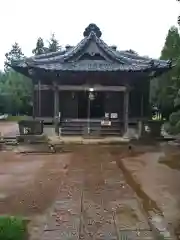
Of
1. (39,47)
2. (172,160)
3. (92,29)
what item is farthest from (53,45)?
(172,160)

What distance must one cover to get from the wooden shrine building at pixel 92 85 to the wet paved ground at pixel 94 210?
9.13 metres

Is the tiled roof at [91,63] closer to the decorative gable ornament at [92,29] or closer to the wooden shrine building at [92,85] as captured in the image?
the wooden shrine building at [92,85]

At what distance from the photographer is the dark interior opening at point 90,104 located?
2072 cm

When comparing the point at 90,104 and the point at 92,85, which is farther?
the point at 90,104

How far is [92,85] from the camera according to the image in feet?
62.3

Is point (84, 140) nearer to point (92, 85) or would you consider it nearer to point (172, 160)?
point (92, 85)

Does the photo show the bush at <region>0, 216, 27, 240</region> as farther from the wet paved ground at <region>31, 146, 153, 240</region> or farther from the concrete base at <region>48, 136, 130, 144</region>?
the concrete base at <region>48, 136, 130, 144</region>

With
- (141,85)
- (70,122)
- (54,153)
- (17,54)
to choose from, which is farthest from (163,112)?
(17,54)

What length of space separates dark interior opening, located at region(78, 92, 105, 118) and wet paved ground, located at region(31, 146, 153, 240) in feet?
36.3

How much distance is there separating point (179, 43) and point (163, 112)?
37.3ft

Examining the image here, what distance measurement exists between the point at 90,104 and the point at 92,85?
2.15 m

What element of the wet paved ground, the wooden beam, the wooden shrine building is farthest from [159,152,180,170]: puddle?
the wooden beam

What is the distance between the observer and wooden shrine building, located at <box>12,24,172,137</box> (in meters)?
18.4

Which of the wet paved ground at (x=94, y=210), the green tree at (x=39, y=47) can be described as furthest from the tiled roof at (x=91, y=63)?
the green tree at (x=39, y=47)
